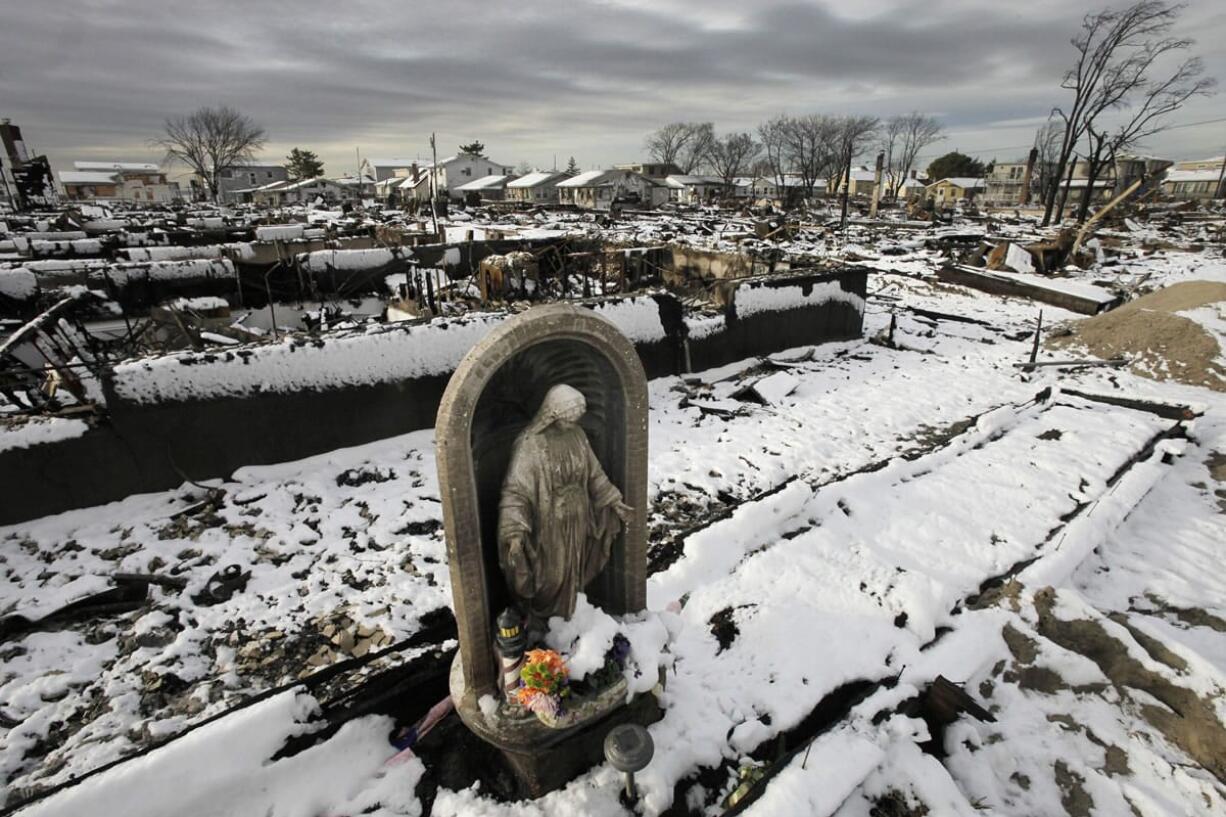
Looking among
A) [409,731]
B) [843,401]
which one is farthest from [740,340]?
[409,731]

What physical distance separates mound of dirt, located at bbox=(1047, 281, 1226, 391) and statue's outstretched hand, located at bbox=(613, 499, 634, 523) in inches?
476

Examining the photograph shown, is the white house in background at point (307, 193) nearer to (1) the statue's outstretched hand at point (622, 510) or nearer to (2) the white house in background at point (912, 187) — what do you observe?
(2) the white house in background at point (912, 187)

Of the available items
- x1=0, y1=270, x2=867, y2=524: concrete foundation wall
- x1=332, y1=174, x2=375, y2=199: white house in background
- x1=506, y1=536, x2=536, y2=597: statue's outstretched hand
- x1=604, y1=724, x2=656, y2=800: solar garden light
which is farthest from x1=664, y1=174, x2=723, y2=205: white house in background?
x1=604, y1=724, x2=656, y2=800: solar garden light

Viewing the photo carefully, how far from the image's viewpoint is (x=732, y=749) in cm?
351

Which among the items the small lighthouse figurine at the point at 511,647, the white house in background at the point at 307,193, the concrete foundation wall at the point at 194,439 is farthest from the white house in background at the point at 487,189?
the small lighthouse figurine at the point at 511,647

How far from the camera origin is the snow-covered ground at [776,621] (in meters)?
3.34

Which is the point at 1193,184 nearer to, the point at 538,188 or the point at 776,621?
the point at 538,188

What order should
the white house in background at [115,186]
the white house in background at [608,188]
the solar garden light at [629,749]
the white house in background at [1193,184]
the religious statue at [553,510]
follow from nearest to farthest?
the solar garden light at [629,749]
the religious statue at [553,510]
the white house in background at [608,188]
the white house in background at [1193,184]
the white house in background at [115,186]

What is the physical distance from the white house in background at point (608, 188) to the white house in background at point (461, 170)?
17.6 m

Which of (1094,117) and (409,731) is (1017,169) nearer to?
(1094,117)

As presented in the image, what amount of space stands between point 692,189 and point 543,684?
7012cm

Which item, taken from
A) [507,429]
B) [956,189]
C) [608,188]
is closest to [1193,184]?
[956,189]

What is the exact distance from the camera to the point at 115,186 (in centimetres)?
8181

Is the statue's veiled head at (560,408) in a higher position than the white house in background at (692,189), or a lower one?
lower
